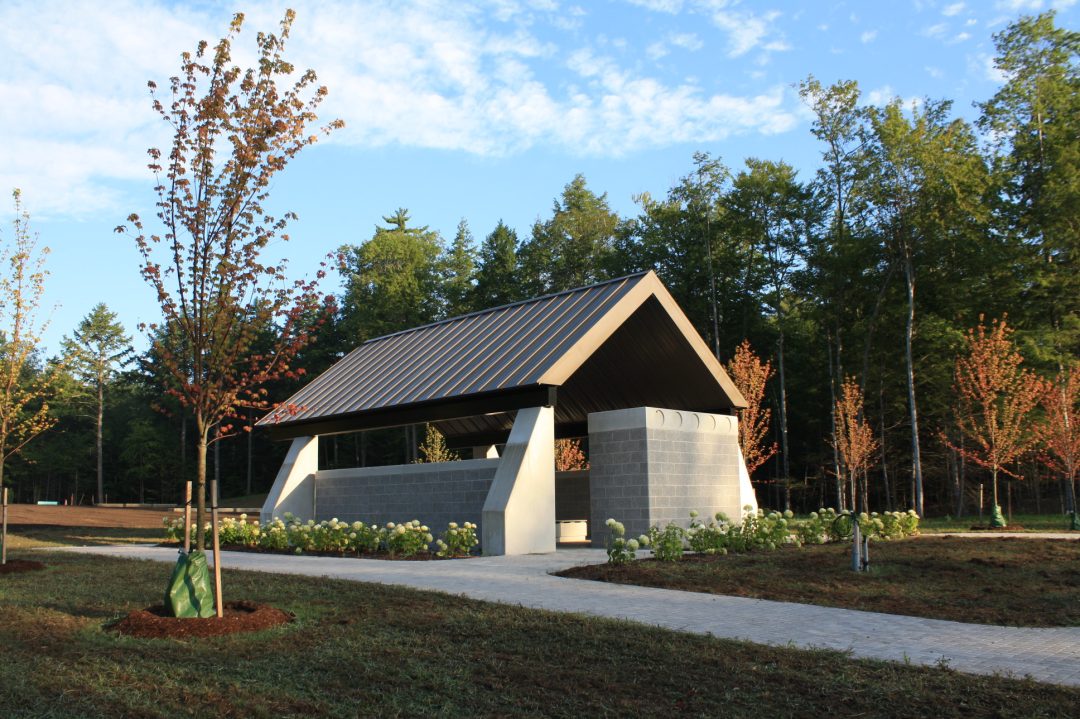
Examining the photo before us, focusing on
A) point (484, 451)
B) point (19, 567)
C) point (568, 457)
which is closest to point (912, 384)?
point (568, 457)

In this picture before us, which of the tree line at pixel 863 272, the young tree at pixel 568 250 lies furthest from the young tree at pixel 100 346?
the young tree at pixel 568 250

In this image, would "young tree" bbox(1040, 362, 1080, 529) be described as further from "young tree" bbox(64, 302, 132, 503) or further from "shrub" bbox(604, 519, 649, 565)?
"young tree" bbox(64, 302, 132, 503)

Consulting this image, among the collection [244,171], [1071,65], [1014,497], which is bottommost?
[1014,497]

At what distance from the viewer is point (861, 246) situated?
109ft

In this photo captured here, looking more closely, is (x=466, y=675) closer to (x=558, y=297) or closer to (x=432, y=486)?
(x=432, y=486)

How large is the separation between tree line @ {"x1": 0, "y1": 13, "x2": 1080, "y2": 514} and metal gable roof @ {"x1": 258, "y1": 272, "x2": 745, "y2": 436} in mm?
6565

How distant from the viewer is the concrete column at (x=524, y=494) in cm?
1505

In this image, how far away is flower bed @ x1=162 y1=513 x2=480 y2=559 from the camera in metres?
14.8

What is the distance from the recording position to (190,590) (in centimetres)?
751

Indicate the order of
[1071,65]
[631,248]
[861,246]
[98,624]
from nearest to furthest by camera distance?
[98,624] → [1071,65] → [861,246] → [631,248]

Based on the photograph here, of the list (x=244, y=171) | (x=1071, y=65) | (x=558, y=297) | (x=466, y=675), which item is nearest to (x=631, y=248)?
(x=1071, y=65)

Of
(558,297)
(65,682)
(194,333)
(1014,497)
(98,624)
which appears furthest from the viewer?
(1014,497)

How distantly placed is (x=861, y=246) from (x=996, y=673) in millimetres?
30197

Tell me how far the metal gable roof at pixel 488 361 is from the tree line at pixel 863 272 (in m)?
6.56
